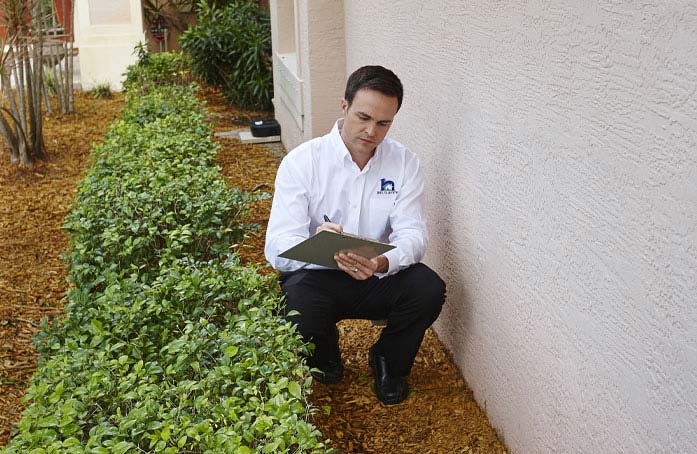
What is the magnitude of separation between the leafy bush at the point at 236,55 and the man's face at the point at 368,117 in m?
7.24

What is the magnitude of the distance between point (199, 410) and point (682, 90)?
170 centimetres

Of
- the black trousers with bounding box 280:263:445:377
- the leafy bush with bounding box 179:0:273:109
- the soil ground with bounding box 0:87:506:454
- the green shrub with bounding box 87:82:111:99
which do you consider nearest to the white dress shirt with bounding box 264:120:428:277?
the black trousers with bounding box 280:263:445:377

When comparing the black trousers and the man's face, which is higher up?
the man's face

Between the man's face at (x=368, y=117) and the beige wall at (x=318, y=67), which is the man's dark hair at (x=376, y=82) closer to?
the man's face at (x=368, y=117)

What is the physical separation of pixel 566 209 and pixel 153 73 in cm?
819

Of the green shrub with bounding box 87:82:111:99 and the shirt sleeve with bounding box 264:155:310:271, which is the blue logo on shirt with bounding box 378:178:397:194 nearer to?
the shirt sleeve with bounding box 264:155:310:271

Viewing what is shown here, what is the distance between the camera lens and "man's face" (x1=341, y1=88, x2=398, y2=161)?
3703mm

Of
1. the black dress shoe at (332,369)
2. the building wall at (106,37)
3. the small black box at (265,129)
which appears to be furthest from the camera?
the building wall at (106,37)

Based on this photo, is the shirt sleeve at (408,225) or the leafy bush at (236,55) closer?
the shirt sleeve at (408,225)

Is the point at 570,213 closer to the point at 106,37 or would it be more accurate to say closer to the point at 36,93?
the point at 36,93

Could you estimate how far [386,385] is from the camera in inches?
155

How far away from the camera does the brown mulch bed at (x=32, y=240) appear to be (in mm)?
4474

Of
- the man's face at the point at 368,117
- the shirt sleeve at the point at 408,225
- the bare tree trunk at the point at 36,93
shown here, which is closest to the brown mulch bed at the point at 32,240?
the bare tree trunk at the point at 36,93

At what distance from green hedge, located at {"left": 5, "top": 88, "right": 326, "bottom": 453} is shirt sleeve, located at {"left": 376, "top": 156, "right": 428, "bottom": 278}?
0.58 metres
